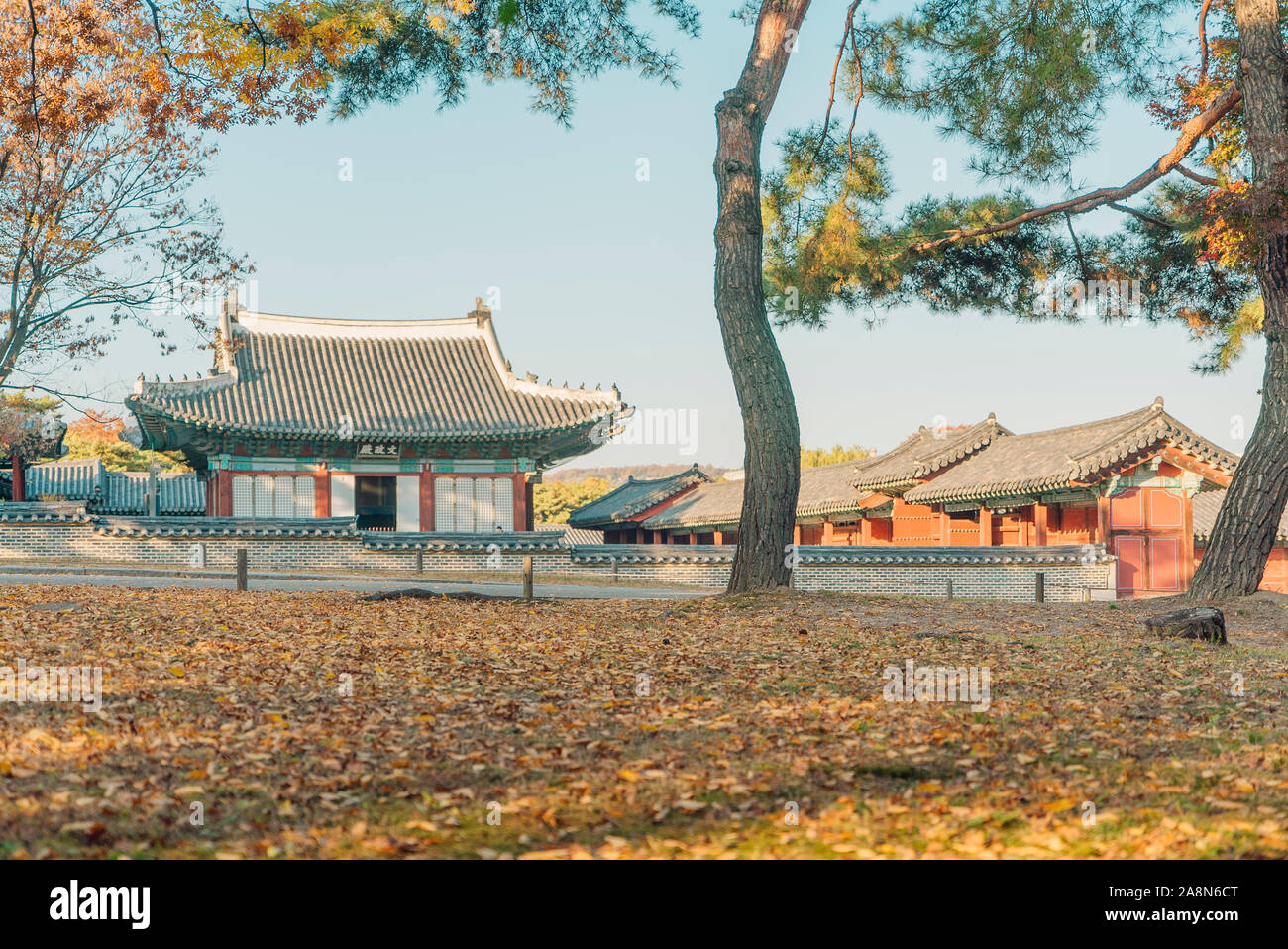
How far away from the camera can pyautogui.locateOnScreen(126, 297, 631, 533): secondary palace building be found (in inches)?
1059

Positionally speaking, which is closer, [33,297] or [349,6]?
[349,6]

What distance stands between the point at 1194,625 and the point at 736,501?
25.3 meters

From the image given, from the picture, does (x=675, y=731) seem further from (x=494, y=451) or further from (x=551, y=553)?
(x=494, y=451)

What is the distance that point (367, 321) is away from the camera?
109 feet

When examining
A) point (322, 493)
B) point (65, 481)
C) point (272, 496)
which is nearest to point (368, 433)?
point (322, 493)

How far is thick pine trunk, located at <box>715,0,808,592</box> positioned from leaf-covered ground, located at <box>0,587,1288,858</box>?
6.95 ft

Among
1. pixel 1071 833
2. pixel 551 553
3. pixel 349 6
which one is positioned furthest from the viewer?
pixel 551 553

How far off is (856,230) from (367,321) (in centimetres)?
2158

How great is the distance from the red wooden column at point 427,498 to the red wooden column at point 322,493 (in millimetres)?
2455

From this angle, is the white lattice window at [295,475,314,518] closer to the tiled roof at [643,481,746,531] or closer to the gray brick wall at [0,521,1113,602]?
the gray brick wall at [0,521,1113,602]

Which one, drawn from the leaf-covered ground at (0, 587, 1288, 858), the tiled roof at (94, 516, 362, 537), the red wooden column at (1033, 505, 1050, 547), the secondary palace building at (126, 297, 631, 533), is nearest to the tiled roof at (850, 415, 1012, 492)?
the red wooden column at (1033, 505, 1050, 547)

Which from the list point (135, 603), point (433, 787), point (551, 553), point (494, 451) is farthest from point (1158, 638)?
point (494, 451)

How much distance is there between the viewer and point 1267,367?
13273 mm

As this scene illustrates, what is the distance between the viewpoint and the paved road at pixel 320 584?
1783cm
